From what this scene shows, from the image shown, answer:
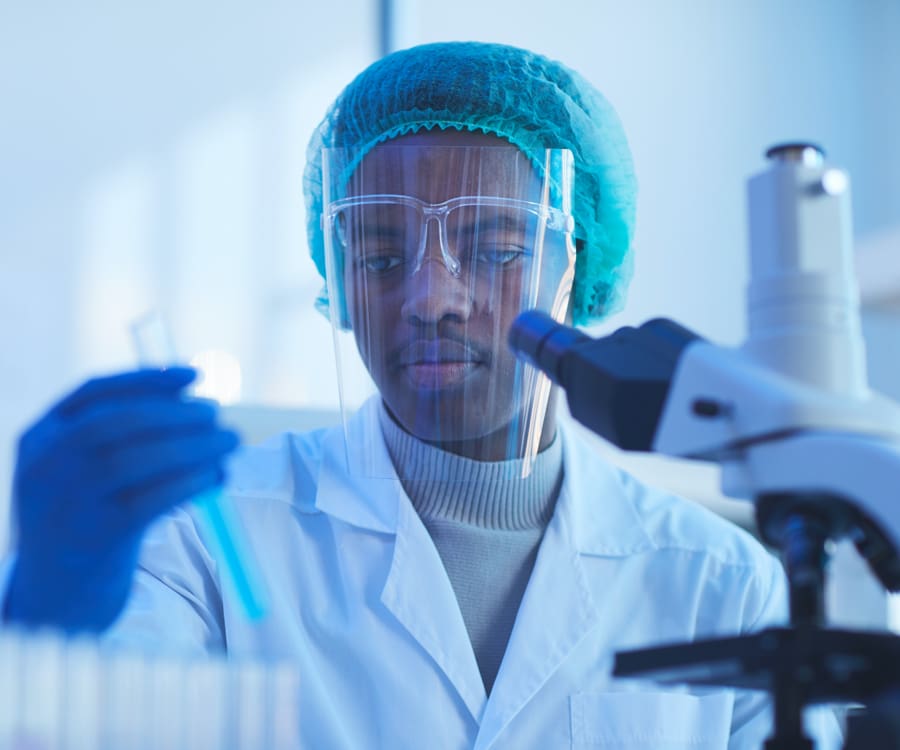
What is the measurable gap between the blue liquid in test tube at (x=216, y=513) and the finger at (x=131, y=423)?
0.06 meters

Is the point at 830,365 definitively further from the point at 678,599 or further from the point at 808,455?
the point at 678,599

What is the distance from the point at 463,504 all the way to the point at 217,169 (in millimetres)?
1035

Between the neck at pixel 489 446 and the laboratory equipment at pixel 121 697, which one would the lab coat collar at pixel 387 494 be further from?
the laboratory equipment at pixel 121 697

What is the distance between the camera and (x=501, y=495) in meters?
1.29

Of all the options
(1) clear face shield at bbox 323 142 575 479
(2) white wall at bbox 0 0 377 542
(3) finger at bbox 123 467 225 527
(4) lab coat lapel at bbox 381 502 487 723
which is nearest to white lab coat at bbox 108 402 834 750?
(4) lab coat lapel at bbox 381 502 487 723

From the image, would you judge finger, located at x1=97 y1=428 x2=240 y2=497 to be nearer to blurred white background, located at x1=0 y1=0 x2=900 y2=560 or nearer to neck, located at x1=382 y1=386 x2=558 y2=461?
neck, located at x1=382 y1=386 x2=558 y2=461

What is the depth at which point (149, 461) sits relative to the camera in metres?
0.69

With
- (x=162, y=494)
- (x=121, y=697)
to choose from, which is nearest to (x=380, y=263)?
(x=162, y=494)

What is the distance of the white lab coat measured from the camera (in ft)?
3.68

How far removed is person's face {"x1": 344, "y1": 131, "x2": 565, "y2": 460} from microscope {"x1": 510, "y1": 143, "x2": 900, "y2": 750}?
316mm

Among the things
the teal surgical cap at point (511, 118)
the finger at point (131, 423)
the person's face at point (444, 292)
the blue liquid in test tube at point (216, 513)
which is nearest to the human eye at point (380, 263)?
the person's face at point (444, 292)

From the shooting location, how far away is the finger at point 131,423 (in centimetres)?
69

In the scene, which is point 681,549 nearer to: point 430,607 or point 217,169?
point 430,607

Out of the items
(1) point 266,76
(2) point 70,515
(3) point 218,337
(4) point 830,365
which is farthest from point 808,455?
(1) point 266,76
